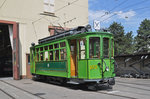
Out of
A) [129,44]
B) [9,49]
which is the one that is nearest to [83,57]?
[9,49]

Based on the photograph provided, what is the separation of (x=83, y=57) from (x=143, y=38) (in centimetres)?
4293

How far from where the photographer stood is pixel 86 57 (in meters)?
9.09

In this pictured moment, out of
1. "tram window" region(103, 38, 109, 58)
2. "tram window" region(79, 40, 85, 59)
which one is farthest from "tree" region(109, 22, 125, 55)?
"tram window" region(79, 40, 85, 59)

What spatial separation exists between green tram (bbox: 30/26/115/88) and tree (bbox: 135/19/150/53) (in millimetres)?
38716

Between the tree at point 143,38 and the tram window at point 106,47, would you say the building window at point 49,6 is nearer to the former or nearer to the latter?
the tram window at point 106,47

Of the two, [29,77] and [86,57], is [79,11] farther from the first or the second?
[86,57]

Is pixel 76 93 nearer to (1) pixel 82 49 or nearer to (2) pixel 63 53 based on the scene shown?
(1) pixel 82 49

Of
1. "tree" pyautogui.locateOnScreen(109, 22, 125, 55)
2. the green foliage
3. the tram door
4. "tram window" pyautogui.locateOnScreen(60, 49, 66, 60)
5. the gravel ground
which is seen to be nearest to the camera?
the gravel ground

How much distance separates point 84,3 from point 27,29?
788 centimetres

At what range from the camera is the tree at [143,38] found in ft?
153

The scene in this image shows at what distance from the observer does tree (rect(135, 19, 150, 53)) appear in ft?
153

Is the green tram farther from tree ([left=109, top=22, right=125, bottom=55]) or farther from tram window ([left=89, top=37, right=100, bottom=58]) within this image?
tree ([left=109, top=22, right=125, bottom=55])

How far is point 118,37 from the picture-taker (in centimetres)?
5128

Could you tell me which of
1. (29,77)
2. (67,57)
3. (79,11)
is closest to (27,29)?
(29,77)
